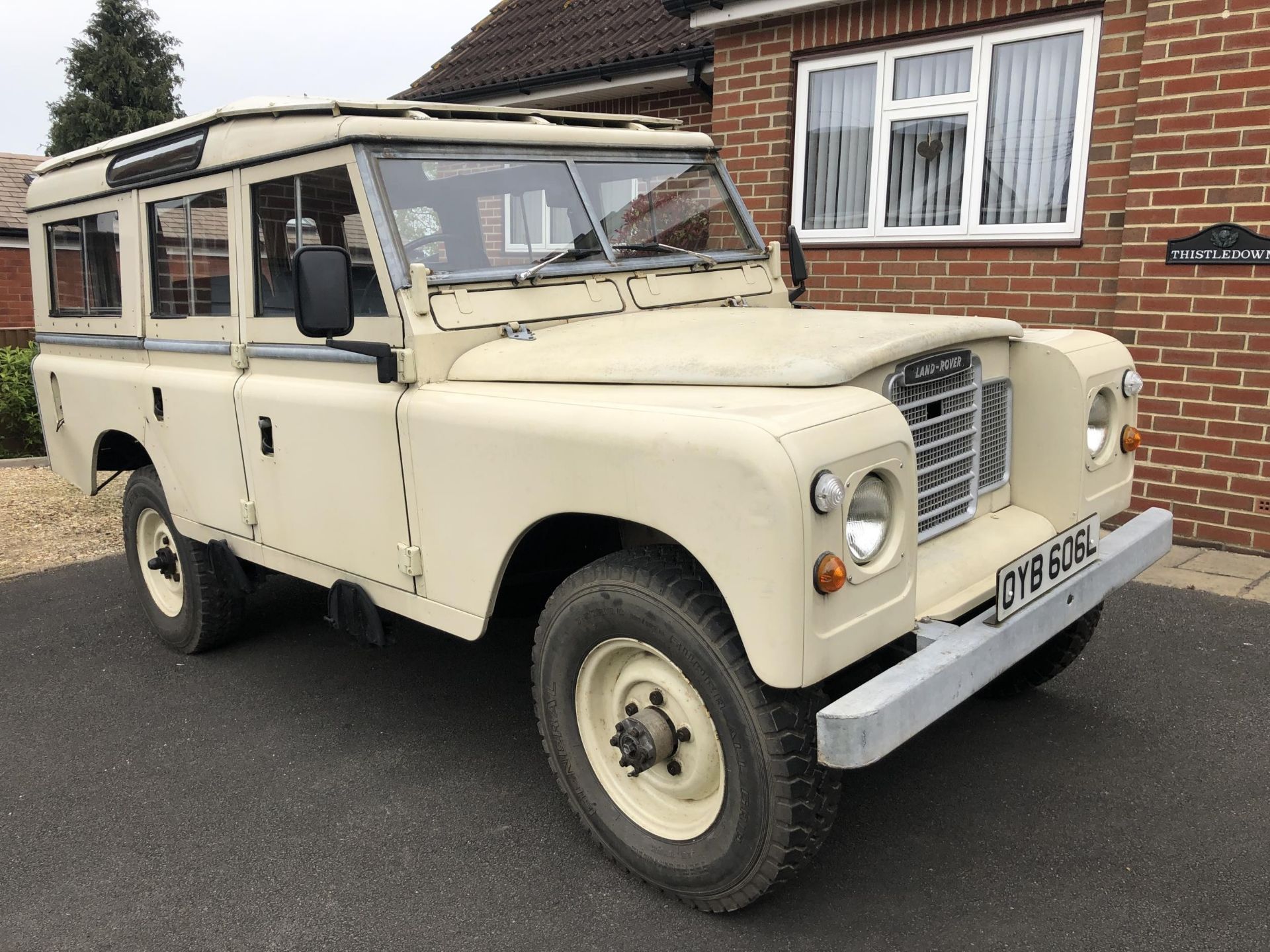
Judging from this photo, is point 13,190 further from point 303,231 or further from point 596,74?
point 303,231

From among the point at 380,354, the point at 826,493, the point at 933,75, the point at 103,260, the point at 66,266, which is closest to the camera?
the point at 826,493

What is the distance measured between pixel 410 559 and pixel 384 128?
142 centimetres

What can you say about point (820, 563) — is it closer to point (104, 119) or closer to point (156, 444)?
point (156, 444)

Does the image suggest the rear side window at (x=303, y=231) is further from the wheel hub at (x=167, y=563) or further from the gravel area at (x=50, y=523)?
the gravel area at (x=50, y=523)

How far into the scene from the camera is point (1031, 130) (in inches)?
253

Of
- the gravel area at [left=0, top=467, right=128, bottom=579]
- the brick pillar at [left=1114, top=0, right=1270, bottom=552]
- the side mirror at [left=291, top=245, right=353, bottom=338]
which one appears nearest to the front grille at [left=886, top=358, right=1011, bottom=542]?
Answer: the side mirror at [left=291, top=245, right=353, bottom=338]

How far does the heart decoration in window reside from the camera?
270 inches

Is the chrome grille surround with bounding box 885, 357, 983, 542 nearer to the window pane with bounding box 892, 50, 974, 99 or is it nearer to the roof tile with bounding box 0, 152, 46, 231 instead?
the window pane with bounding box 892, 50, 974, 99

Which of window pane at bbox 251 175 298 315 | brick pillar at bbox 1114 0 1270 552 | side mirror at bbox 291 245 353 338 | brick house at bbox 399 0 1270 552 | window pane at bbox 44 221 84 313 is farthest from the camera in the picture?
brick house at bbox 399 0 1270 552

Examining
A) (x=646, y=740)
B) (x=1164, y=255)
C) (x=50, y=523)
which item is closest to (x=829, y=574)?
(x=646, y=740)

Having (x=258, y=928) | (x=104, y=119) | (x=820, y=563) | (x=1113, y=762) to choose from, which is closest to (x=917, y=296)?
(x=1113, y=762)

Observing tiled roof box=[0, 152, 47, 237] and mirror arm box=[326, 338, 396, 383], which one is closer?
mirror arm box=[326, 338, 396, 383]

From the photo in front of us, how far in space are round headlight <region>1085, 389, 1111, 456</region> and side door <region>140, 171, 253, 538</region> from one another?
3.10 m

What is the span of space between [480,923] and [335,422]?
166 centimetres
